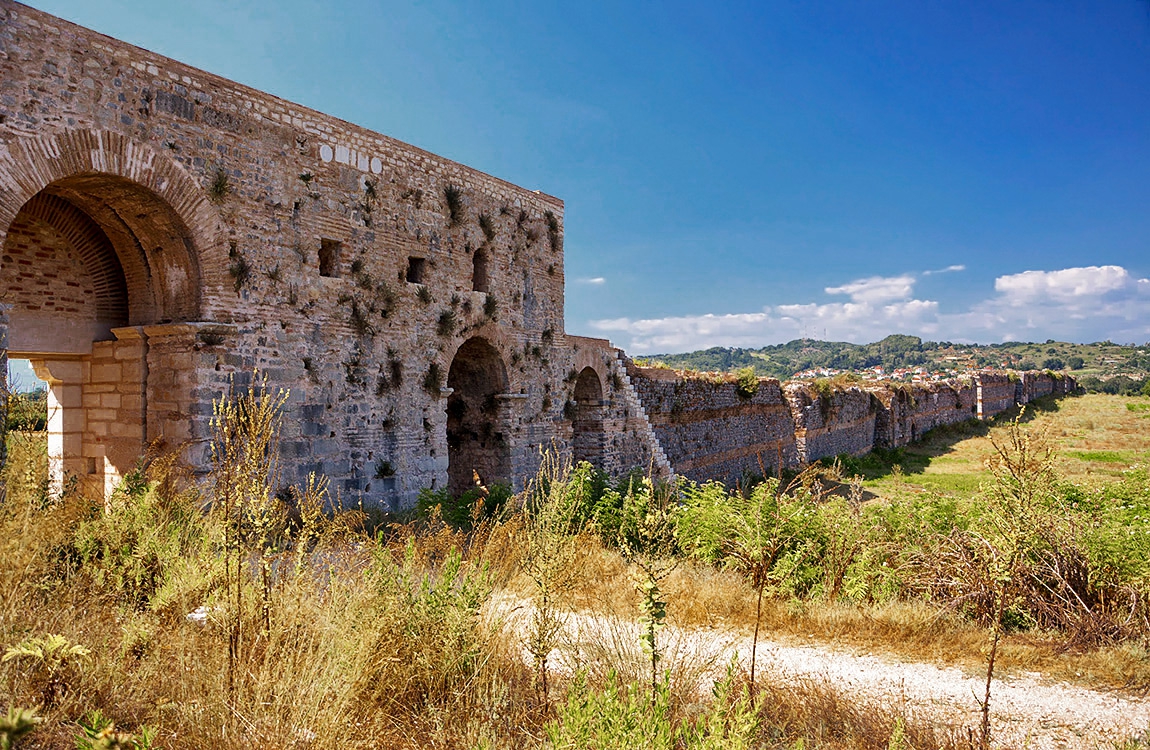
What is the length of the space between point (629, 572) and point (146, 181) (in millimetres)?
7358

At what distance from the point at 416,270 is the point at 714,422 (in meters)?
11.3

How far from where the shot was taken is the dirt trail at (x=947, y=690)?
4109 mm

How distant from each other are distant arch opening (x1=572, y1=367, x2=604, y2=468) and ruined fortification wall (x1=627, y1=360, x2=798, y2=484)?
5.06 feet

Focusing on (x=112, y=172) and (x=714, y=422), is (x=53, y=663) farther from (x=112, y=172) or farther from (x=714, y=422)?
(x=714, y=422)

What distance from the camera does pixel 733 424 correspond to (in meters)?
20.9

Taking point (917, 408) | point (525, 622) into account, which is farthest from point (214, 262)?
point (917, 408)

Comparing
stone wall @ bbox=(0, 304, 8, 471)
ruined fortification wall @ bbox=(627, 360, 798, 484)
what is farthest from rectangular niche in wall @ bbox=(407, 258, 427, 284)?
ruined fortification wall @ bbox=(627, 360, 798, 484)

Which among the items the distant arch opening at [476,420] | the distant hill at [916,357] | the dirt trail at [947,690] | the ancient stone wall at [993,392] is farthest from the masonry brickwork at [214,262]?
the distant hill at [916,357]

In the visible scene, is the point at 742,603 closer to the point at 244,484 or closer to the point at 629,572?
the point at 629,572

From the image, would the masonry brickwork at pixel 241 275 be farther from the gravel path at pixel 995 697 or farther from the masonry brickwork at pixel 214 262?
the gravel path at pixel 995 697

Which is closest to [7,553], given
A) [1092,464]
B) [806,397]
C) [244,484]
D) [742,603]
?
[244,484]

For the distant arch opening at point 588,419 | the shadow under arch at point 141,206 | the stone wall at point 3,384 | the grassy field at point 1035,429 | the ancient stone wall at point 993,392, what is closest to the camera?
the stone wall at point 3,384

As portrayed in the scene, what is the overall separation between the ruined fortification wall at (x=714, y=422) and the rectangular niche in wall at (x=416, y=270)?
696 centimetres

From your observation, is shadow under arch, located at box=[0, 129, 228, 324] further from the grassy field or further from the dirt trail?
the grassy field
